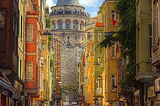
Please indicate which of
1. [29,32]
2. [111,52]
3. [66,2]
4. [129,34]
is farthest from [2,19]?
[66,2]

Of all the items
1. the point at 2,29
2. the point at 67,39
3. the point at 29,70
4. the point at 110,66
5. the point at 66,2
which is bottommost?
the point at 110,66

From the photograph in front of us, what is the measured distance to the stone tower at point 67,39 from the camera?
15262 cm

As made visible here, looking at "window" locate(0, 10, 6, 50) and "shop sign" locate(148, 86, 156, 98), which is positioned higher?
"window" locate(0, 10, 6, 50)

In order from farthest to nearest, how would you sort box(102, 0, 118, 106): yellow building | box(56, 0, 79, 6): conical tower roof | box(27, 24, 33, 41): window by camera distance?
box(56, 0, 79, 6): conical tower roof → box(102, 0, 118, 106): yellow building → box(27, 24, 33, 41): window

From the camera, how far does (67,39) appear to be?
150000 millimetres

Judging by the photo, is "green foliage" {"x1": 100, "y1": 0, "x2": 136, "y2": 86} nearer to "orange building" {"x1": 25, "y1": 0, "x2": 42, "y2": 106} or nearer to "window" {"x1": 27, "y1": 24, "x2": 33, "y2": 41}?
"orange building" {"x1": 25, "y1": 0, "x2": 42, "y2": 106}

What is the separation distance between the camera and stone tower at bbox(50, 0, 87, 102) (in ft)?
501

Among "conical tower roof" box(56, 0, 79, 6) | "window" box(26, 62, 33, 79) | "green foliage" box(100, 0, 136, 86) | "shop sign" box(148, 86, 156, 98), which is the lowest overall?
"shop sign" box(148, 86, 156, 98)

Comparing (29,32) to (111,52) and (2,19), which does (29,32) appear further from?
(2,19)

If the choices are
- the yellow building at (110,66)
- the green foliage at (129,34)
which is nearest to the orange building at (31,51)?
→ the green foliage at (129,34)

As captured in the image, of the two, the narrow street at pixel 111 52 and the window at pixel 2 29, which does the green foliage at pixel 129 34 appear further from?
the window at pixel 2 29

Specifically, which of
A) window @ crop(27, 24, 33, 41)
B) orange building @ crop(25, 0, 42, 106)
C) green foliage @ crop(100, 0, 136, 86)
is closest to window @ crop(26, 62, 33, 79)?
orange building @ crop(25, 0, 42, 106)

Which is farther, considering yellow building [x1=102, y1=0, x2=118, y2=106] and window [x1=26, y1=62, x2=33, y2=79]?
yellow building [x1=102, y1=0, x2=118, y2=106]

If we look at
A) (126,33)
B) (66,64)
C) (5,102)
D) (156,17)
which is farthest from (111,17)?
(66,64)
